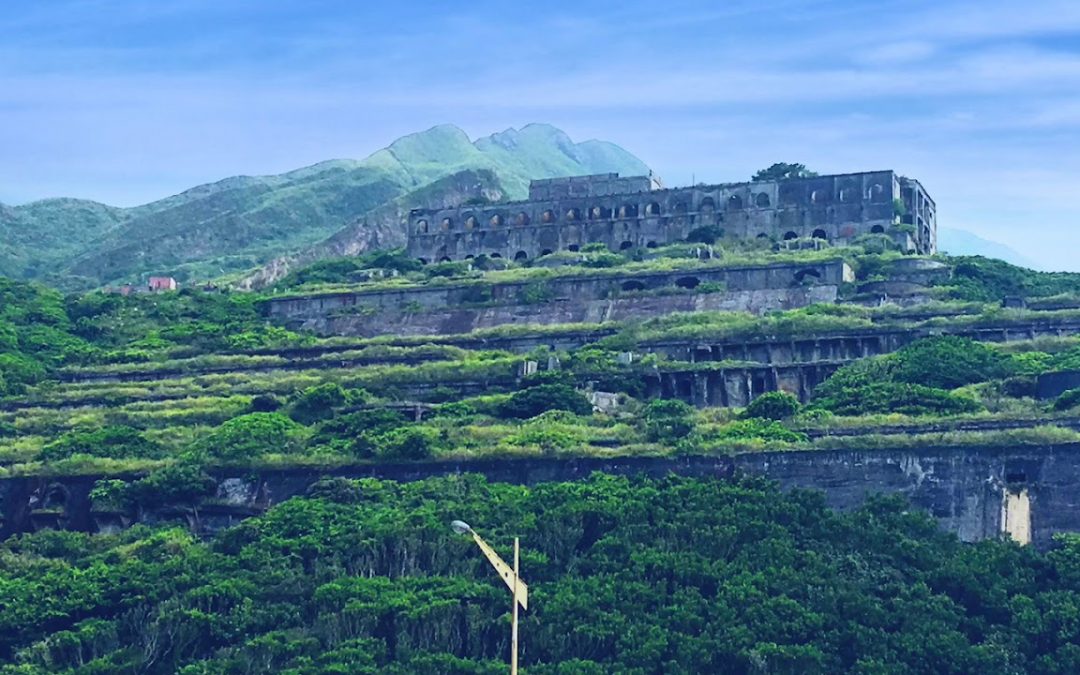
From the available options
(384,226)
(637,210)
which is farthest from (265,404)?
(384,226)

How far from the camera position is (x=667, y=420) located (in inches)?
2228

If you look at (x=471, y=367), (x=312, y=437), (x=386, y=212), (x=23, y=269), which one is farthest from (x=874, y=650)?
(x=23, y=269)

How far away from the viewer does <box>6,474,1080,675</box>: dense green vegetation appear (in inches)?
1686

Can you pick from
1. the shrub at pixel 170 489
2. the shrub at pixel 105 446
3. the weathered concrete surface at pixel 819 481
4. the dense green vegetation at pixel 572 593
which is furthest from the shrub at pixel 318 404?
the dense green vegetation at pixel 572 593

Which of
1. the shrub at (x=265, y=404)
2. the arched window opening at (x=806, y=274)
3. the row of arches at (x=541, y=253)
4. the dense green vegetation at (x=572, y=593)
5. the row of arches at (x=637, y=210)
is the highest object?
the row of arches at (x=637, y=210)

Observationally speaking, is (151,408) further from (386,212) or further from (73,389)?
(386,212)

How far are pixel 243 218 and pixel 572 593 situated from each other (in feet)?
297

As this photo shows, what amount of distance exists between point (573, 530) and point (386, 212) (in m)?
64.3

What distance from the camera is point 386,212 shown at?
111312mm

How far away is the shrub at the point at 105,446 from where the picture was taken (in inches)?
2272

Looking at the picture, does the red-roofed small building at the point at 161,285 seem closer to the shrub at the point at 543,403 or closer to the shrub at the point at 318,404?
the shrub at the point at 318,404

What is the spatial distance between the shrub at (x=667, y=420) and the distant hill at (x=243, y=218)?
48814mm

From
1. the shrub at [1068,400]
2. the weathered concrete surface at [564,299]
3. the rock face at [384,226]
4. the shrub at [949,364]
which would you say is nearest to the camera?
the shrub at [1068,400]

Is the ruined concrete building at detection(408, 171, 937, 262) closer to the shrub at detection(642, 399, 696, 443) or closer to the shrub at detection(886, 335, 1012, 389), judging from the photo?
the shrub at detection(886, 335, 1012, 389)
